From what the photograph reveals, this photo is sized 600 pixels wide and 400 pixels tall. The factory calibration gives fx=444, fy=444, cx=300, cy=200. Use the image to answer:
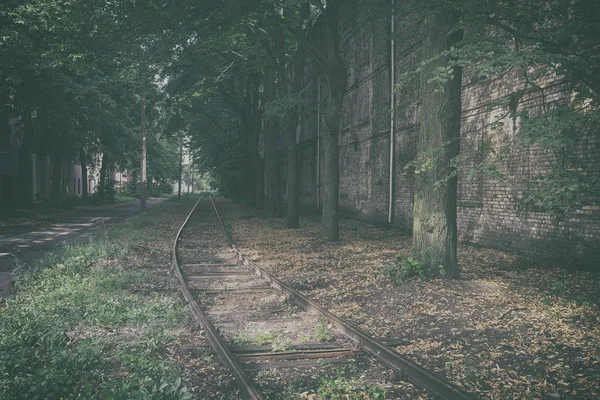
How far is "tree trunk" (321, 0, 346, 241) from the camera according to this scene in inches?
488

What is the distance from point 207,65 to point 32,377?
715 inches

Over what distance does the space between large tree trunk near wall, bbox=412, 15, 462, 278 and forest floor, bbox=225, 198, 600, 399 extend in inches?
21.1

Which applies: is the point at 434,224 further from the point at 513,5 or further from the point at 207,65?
the point at 207,65

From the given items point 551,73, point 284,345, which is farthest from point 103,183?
point 551,73

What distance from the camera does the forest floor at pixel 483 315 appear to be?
402 centimetres

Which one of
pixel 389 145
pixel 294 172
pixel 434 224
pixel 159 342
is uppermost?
pixel 389 145

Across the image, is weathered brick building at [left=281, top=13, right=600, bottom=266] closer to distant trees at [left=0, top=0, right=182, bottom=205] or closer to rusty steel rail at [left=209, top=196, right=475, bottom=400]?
rusty steel rail at [left=209, top=196, right=475, bottom=400]

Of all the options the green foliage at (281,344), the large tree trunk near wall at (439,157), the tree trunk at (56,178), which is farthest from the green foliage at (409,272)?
the tree trunk at (56,178)

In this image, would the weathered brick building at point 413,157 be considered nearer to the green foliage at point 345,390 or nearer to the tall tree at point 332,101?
the tall tree at point 332,101

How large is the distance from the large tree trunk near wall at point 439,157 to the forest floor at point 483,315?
54 centimetres

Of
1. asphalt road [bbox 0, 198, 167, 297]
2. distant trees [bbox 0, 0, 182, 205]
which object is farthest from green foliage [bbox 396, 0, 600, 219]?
asphalt road [bbox 0, 198, 167, 297]

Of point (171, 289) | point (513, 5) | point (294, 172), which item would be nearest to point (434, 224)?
point (513, 5)

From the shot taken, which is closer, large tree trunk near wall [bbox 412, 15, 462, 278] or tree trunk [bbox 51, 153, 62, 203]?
large tree trunk near wall [bbox 412, 15, 462, 278]

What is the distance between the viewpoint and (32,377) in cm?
361
